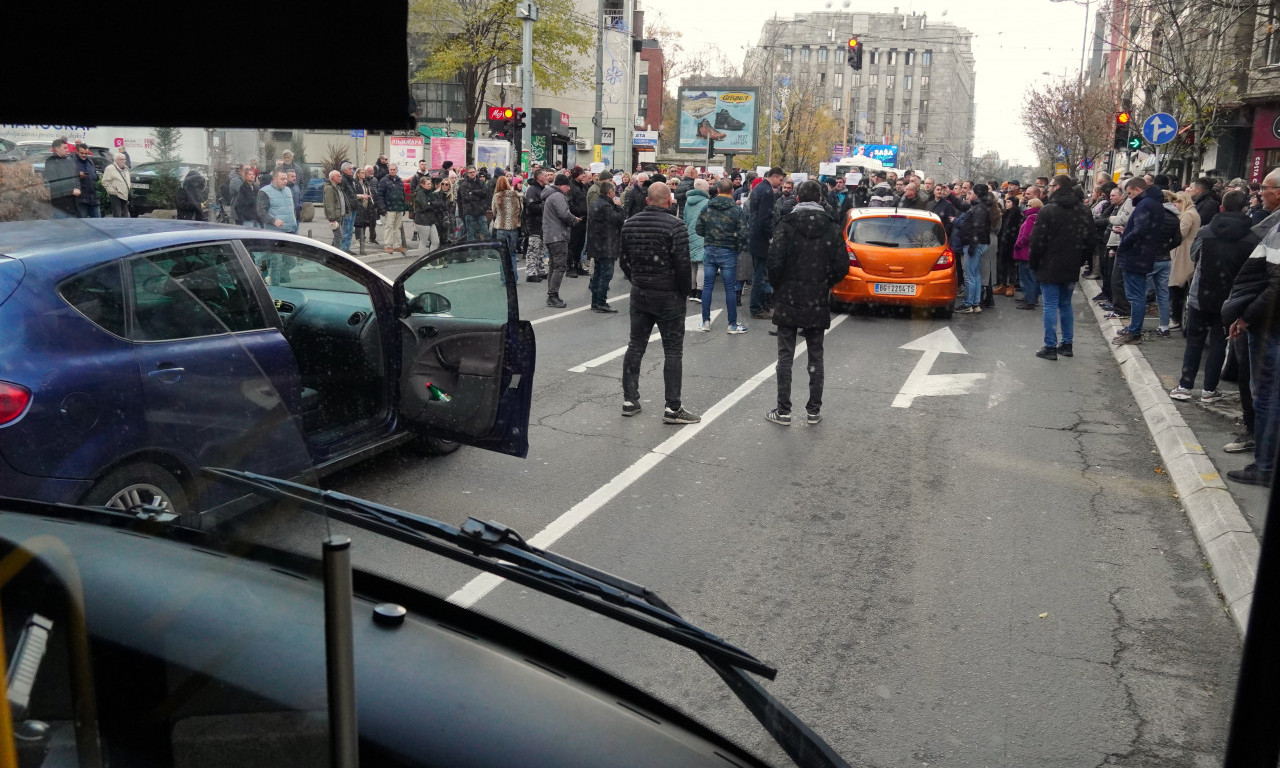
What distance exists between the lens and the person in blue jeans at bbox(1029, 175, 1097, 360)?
1048cm

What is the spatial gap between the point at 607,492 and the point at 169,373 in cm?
455

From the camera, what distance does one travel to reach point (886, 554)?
5.09 m

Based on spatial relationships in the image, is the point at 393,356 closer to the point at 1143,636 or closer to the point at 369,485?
the point at 369,485

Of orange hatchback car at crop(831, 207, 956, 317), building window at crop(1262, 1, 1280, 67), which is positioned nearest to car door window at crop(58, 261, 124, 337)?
building window at crop(1262, 1, 1280, 67)

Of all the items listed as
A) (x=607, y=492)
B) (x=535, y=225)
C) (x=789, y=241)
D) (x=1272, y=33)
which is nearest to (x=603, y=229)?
(x=535, y=225)

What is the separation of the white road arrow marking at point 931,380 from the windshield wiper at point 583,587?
7045 millimetres

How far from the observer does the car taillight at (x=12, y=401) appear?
4.68 ft

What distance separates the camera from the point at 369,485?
5656 millimetres

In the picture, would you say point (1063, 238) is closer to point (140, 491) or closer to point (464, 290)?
point (464, 290)

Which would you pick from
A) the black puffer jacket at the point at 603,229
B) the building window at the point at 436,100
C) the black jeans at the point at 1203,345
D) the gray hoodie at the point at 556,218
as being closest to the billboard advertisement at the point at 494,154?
the black puffer jacket at the point at 603,229

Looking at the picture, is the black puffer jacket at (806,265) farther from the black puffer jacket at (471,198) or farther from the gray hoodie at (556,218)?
the black puffer jacket at (471,198)

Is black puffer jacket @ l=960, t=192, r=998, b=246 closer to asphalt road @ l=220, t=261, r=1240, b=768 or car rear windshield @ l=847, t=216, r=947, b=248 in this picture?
car rear windshield @ l=847, t=216, r=947, b=248

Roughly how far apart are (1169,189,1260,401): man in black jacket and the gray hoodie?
22.6ft

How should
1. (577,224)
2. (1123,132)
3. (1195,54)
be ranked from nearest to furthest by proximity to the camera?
(577,224) → (1195,54) → (1123,132)
